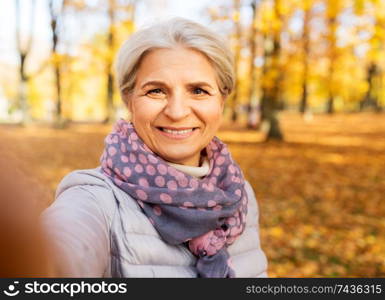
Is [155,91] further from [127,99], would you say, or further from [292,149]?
[292,149]

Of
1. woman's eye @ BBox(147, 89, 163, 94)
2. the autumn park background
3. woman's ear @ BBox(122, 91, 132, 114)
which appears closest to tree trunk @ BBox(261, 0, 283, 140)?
the autumn park background

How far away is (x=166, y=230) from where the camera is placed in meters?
1.44

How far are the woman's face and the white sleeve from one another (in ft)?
1.04

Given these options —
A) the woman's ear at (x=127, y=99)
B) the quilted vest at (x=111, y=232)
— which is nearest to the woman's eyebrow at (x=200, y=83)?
the woman's ear at (x=127, y=99)

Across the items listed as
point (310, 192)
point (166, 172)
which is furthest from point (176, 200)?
point (310, 192)

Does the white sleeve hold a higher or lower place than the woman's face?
lower

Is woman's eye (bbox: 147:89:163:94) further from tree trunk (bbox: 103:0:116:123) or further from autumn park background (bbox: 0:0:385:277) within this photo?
tree trunk (bbox: 103:0:116:123)

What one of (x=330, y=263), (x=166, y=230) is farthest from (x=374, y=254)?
(x=166, y=230)

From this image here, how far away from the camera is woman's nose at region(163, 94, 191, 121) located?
1503 millimetres

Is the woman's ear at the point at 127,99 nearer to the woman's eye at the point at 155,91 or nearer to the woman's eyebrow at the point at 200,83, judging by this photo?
the woman's eye at the point at 155,91

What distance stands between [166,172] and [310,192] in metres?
6.46

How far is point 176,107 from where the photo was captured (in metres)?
1.51

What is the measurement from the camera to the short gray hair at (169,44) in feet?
4.77

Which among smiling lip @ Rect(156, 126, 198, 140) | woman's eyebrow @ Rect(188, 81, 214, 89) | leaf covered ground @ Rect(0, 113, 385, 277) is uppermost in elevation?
woman's eyebrow @ Rect(188, 81, 214, 89)
